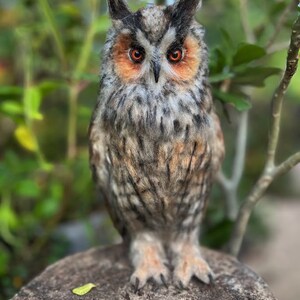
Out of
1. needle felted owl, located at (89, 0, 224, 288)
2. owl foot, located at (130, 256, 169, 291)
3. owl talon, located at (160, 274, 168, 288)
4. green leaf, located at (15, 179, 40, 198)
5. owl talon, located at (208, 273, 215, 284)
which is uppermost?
green leaf, located at (15, 179, 40, 198)

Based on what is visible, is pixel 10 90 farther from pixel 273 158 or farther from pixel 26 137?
pixel 273 158

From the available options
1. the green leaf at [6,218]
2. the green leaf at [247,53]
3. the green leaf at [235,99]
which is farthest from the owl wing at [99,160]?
the green leaf at [6,218]

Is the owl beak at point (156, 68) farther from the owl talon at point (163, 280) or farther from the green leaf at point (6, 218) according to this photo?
the green leaf at point (6, 218)

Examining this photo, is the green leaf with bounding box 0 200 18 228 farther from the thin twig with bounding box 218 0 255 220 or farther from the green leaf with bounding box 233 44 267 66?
the green leaf with bounding box 233 44 267 66

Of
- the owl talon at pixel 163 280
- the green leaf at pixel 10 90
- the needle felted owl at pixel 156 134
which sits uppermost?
the green leaf at pixel 10 90

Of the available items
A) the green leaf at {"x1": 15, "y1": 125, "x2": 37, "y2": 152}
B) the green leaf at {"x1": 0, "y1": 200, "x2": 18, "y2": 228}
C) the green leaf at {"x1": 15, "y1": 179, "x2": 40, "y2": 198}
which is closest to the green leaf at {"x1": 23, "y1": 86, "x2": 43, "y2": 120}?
the green leaf at {"x1": 15, "y1": 125, "x2": 37, "y2": 152}

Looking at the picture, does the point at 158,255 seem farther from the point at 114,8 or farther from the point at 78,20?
the point at 78,20
